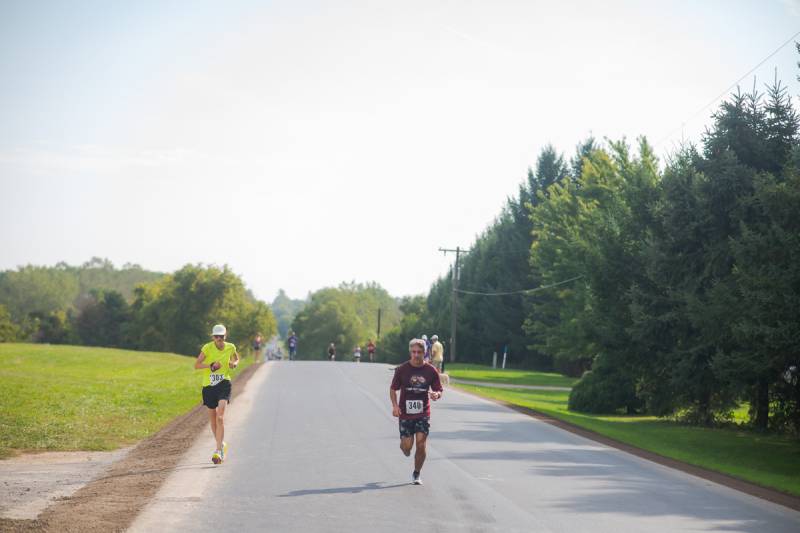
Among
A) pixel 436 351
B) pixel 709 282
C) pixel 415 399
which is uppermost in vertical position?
pixel 709 282

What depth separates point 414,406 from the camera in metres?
13.5

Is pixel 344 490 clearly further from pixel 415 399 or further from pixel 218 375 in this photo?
A: pixel 218 375

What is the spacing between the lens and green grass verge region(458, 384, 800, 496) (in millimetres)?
18669

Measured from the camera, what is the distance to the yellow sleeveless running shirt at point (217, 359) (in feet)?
49.7

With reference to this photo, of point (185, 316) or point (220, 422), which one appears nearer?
point (220, 422)

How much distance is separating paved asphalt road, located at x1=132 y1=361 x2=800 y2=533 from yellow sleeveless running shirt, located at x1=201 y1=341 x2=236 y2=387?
1.36 meters

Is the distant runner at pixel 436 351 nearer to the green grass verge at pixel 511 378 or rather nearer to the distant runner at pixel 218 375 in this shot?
the green grass verge at pixel 511 378

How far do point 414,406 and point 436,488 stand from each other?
1162mm

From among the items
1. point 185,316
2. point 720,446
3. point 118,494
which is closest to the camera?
point 118,494

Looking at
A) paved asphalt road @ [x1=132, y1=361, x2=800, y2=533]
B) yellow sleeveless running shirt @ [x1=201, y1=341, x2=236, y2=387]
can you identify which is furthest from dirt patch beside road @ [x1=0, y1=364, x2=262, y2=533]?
yellow sleeveless running shirt @ [x1=201, y1=341, x2=236, y2=387]

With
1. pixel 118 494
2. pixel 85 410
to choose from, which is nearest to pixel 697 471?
pixel 118 494

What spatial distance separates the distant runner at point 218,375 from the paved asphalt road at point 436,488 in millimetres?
655

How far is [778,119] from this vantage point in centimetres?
2870

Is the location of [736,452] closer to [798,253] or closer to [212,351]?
[798,253]
